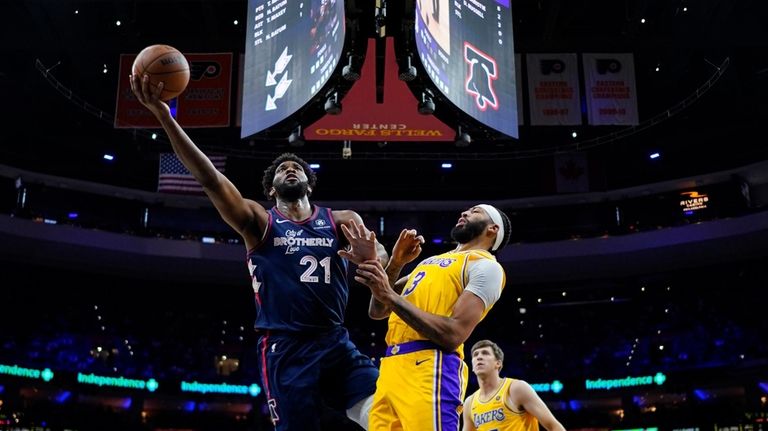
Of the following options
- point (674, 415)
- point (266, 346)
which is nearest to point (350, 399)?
point (266, 346)

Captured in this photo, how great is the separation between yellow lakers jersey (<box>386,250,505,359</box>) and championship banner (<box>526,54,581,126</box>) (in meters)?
9.34

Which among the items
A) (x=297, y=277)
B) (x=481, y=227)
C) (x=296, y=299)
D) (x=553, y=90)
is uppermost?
(x=553, y=90)

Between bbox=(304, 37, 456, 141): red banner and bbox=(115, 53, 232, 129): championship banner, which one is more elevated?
bbox=(115, 53, 232, 129): championship banner

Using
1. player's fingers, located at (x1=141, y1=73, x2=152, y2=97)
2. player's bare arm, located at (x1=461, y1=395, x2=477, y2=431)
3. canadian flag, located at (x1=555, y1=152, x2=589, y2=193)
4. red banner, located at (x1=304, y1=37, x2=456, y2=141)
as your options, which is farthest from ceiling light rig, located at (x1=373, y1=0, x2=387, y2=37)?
canadian flag, located at (x1=555, y1=152, x2=589, y2=193)

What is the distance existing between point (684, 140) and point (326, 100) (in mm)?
17908

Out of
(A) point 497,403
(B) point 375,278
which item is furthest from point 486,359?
(B) point 375,278

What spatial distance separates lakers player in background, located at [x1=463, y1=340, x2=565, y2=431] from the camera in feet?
22.1

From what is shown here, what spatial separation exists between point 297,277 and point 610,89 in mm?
10480

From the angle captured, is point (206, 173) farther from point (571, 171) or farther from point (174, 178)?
point (571, 171)

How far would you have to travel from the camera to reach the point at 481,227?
15.8 ft

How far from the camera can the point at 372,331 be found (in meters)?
28.0

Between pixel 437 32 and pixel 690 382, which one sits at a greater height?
pixel 437 32

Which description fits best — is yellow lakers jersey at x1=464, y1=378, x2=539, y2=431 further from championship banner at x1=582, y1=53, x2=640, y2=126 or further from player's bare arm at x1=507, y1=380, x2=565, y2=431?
championship banner at x1=582, y1=53, x2=640, y2=126

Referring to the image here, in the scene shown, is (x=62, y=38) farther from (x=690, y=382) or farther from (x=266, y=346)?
(x=690, y=382)
